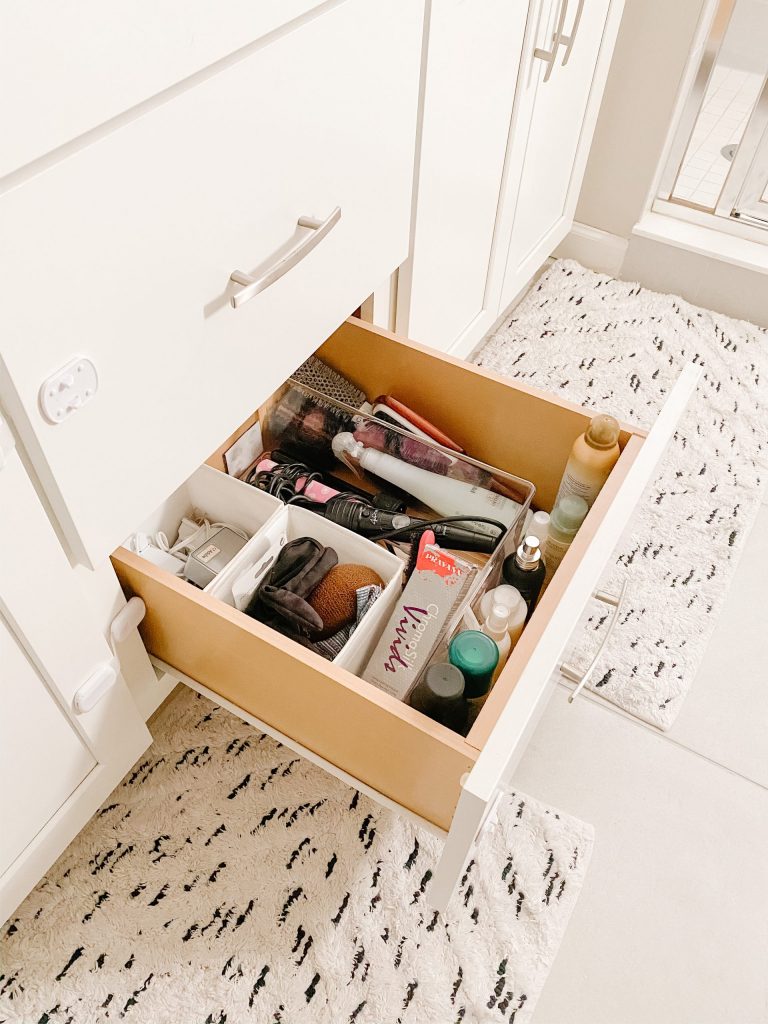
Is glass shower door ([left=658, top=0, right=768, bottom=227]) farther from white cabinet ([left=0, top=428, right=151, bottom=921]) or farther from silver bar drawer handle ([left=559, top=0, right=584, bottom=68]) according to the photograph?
white cabinet ([left=0, top=428, right=151, bottom=921])

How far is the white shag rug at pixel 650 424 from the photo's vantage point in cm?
122

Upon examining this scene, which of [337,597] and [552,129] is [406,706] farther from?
[552,129]

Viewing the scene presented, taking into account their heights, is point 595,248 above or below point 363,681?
→ above

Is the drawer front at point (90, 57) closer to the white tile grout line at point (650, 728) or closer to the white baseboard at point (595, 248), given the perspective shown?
the white tile grout line at point (650, 728)

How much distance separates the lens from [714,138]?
1.85 m

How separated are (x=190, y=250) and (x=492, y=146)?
2.12 ft

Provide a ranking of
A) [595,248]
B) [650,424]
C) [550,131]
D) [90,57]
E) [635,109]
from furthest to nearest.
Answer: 1. [595,248]
2. [635,109]
3. [650,424]
4. [550,131]
5. [90,57]

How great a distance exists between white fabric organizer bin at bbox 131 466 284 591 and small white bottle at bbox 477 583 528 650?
24 centimetres

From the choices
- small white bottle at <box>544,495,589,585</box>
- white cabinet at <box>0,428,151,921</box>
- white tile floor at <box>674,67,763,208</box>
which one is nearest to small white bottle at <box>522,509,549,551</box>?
small white bottle at <box>544,495,589,585</box>

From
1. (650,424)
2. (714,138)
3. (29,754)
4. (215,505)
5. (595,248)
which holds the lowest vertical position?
(29,754)

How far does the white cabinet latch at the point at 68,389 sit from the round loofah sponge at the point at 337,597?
37 cm

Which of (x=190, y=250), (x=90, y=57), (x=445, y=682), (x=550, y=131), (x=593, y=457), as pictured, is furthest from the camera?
(x=550, y=131)

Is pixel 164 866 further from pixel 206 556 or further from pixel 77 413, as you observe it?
pixel 77 413

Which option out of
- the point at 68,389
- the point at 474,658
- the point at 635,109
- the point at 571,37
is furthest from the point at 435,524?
the point at 635,109
